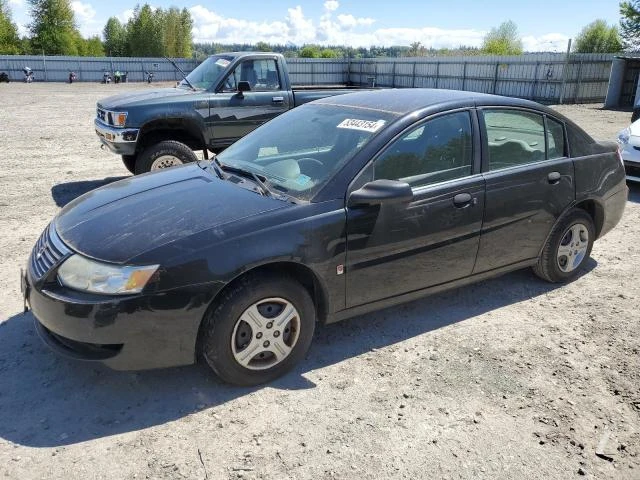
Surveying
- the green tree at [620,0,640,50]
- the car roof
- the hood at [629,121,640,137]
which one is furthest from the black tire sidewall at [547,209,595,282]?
the green tree at [620,0,640,50]

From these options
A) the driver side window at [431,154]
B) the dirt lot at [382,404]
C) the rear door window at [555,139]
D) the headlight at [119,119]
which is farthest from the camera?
the headlight at [119,119]

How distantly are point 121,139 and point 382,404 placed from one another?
550 centimetres

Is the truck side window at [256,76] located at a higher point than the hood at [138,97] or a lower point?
higher

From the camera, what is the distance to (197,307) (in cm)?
289

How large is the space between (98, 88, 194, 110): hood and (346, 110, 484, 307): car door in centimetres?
489

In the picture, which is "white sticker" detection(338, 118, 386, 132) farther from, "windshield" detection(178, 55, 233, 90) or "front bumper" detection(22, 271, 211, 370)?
"windshield" detection(178, 55, 233, 90)

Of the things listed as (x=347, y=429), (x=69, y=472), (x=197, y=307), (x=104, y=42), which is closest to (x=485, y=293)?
(x=347, y=429)

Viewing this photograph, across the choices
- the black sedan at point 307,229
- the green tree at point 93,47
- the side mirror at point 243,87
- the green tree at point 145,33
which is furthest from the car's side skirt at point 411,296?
the green tree at point 93,47

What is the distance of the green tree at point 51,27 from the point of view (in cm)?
6812

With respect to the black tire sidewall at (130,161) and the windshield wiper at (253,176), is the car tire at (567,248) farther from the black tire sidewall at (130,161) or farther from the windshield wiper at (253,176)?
the black tire sidewall at (130,161)

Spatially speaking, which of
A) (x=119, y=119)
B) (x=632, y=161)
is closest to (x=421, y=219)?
(x=119, y=119)

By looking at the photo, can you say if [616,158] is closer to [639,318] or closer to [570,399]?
[639,318]

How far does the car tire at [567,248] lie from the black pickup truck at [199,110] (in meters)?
4.40

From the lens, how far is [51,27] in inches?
2714
